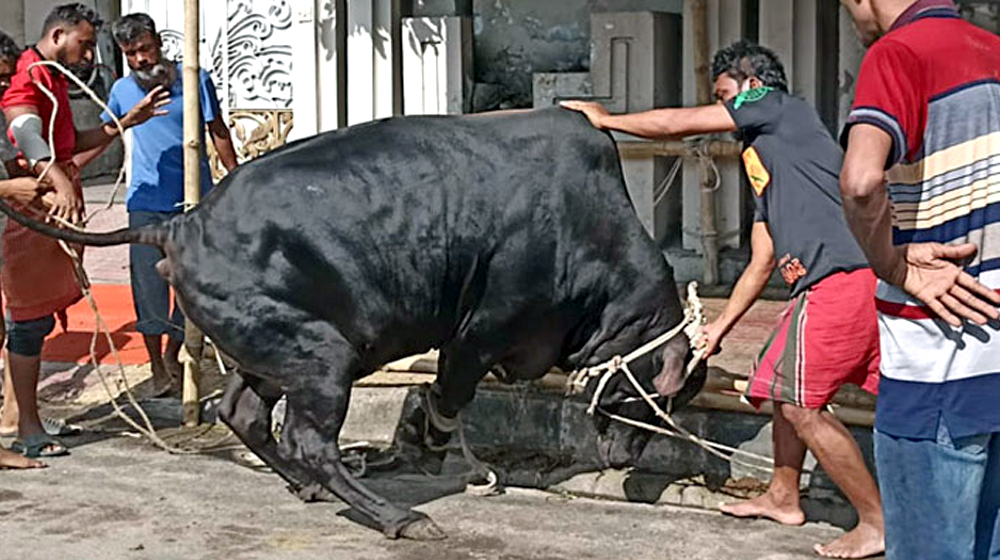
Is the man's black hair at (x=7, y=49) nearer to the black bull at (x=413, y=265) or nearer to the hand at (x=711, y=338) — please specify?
the black bull at (x=413, y=265)

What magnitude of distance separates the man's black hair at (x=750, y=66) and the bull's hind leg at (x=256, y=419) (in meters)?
1.98

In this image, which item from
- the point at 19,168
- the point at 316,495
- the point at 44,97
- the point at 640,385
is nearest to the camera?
the point at 640,385

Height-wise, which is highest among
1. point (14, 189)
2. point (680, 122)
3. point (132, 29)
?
point (132, 29)

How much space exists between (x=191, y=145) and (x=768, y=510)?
287 centimetres

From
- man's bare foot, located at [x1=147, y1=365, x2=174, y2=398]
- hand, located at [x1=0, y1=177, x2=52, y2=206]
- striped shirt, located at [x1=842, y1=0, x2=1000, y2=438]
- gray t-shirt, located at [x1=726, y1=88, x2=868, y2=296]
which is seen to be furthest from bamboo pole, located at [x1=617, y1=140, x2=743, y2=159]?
striped shirt, located at [x1=842, y1=0, x2=1000, y2=438]

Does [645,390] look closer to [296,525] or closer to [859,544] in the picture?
[859,544]

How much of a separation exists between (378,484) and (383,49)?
289 cm

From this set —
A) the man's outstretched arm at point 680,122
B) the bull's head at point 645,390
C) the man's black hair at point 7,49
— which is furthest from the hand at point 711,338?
the man's black hair at point 7,49

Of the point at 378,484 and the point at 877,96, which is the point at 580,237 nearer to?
the point at 378,484

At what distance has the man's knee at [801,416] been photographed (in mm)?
5219

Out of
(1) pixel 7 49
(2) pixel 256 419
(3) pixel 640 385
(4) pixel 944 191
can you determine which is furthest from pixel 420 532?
(1) pixel 7 49

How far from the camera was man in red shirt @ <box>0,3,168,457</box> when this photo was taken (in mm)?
6645

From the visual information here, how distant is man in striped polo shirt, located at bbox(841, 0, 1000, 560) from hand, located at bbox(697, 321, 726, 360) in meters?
2.06

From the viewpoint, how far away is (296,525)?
5699 mm
